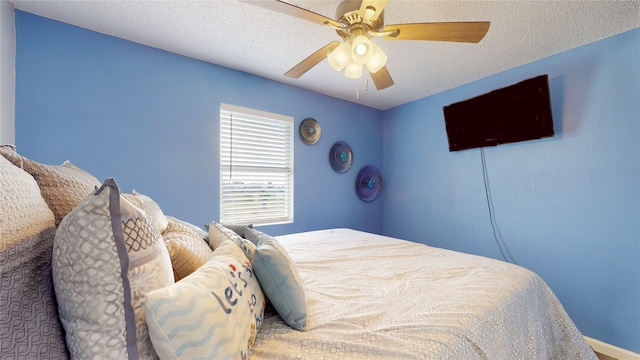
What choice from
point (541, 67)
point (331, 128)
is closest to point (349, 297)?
point (331, 128)

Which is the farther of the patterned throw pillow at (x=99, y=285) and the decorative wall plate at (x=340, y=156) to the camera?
the decorative wall plate at (x=340, y=156)

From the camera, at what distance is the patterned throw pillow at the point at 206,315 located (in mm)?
544

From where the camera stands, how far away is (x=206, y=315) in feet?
1.99

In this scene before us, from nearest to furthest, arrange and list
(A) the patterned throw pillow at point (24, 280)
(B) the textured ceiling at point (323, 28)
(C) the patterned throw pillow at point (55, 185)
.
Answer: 1. (A) the patterned throw pillow at point (24, 280)
2. (C) the patterned throw pillow at point (55, 185)
3. (B) the textured ceiling at point (323, 28)

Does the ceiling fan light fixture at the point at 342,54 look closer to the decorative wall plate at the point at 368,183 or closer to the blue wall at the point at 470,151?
the blue wall at the point at 470,151

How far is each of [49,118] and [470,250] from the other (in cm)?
401

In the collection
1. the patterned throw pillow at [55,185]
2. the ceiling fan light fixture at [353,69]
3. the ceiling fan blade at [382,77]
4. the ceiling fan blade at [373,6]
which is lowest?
the patterned throw pillow at [55,185]

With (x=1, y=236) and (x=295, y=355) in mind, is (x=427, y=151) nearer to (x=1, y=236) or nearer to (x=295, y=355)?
(x=295, y=355)

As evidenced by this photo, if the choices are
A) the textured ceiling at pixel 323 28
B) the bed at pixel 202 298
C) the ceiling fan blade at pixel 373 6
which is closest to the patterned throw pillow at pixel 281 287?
the bed at pixel 202 298

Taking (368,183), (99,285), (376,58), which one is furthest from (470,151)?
(99,285)

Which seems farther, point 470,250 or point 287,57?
point 470,250

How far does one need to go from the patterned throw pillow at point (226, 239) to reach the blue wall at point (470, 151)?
1.32 metres

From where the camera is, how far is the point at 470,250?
2818 mm

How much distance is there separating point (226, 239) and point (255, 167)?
174 centimetres
